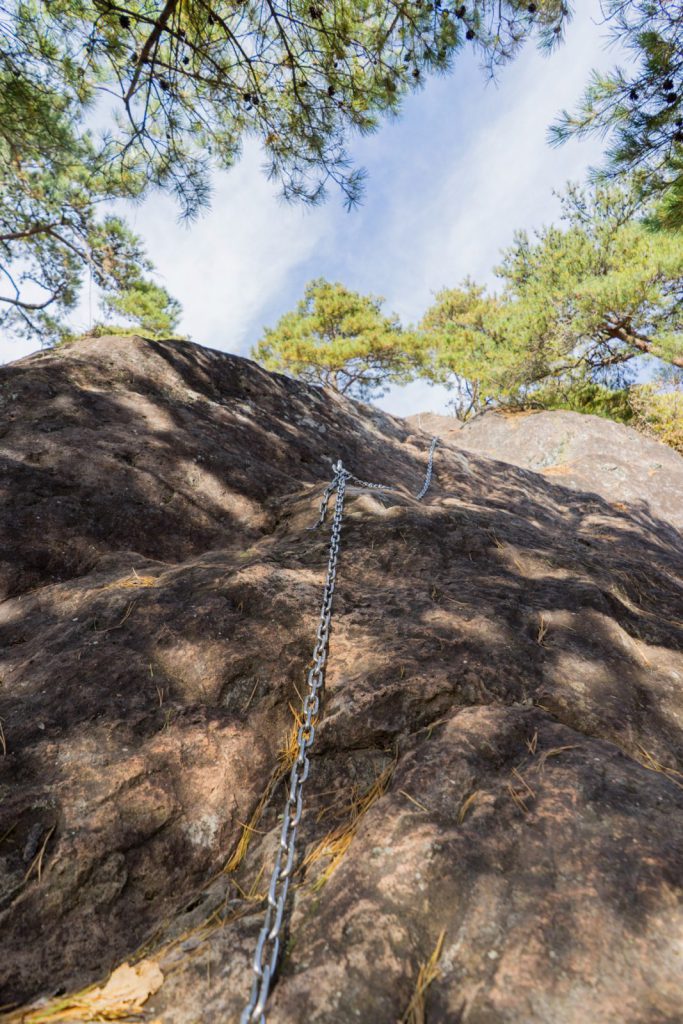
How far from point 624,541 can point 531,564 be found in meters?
1.74

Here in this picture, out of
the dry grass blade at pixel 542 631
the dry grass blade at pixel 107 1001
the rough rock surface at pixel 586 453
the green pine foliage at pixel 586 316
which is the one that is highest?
the green pine foliage at pixel 586 316

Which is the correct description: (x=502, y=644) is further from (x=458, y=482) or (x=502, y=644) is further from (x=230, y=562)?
(x=458, y=482)

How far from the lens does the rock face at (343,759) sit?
0.89m

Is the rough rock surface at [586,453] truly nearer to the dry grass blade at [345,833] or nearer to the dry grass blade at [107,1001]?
the dry grass blade at [345,833]

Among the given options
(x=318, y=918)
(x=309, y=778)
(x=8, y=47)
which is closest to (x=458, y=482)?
(x=309, y=778)

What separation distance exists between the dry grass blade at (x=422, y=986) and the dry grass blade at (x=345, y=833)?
10.2 inches

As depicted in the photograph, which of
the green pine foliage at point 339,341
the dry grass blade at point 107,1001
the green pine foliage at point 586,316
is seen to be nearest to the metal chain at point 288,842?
the dry grass blade at point 107,1001

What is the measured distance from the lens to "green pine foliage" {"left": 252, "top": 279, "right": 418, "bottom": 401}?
1845 centimetres

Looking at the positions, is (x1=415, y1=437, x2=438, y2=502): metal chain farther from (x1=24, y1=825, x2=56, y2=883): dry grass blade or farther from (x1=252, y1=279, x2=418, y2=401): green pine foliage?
(x1=252, y1=279, x2=418, y2=401): green pine foliage

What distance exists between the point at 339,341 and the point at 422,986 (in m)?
18.5

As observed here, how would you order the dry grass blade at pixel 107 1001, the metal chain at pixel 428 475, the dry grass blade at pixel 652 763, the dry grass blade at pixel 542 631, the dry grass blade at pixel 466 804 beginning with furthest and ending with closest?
the metal chain at pixel 428 475
the dry grass blade at pixel 542 631
the dry grass blade at pixel 652 763
the dry grass blade at pixel 466 804
the dry grass blade at pixel 107 1001

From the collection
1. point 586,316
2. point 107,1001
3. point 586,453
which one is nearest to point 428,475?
point 107,1001

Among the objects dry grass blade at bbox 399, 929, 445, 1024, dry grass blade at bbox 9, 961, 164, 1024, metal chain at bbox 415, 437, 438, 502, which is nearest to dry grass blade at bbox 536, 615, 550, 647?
dry grass blade at bbox 399, 929, 445, 1024

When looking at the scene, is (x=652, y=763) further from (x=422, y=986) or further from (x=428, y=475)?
(x=428, y=475)
